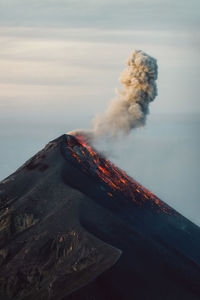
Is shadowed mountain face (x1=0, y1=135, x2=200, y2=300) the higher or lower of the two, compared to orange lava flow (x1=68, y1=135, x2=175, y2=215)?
lower

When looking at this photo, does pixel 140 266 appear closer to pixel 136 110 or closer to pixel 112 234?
pixel 112 234

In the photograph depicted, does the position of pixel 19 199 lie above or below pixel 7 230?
above

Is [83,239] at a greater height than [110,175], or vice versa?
[110,175]

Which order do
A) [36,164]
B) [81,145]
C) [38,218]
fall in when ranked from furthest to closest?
[81,145], [36,164], [38,218]

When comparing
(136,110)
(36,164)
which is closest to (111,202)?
(36,164)

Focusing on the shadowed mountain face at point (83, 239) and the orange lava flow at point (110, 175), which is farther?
the orange lava flow at point (110, 175)
